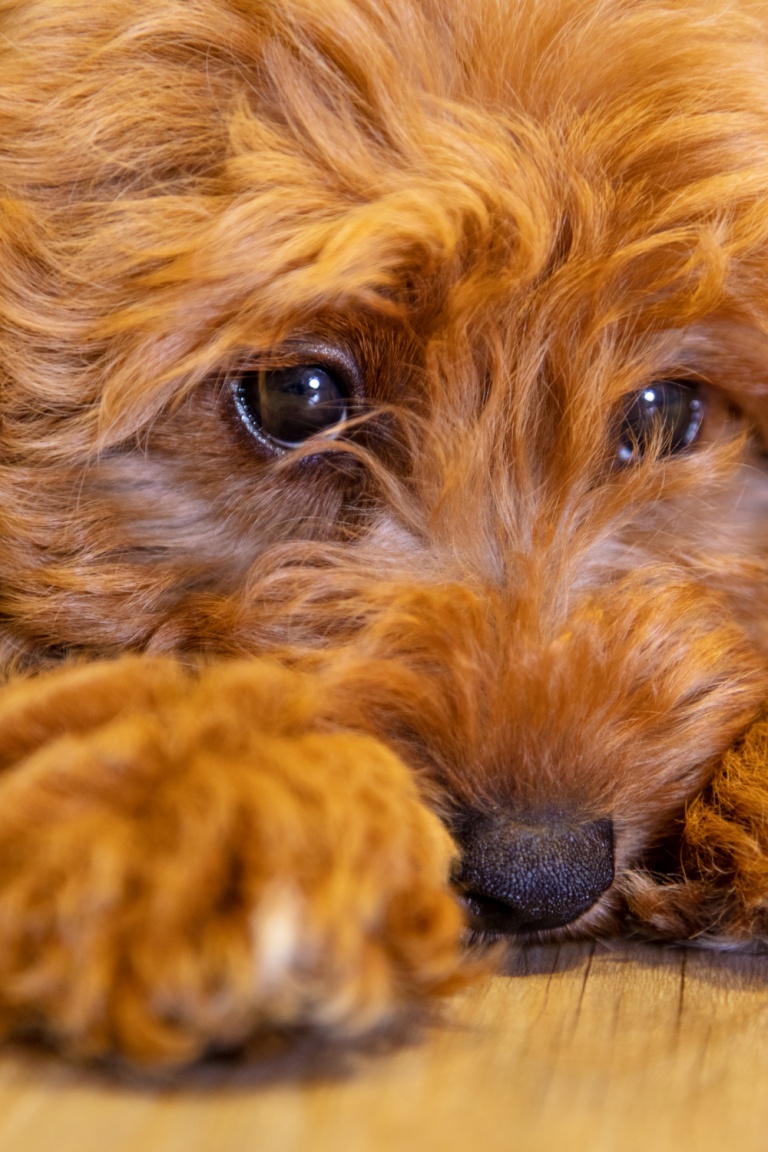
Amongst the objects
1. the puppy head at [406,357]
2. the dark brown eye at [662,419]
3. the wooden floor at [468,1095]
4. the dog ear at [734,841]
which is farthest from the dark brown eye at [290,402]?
the wooden floor at [468,1095]

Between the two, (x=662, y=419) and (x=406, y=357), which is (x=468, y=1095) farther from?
(x=662, y=419)

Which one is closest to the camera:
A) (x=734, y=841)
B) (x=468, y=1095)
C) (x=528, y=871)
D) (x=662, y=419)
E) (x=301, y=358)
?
(x=468, y=1095)

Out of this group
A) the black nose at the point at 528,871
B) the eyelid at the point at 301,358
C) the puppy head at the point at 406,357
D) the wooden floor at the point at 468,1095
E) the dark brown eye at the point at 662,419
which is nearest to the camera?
the wooden floor at the point at 468,1095

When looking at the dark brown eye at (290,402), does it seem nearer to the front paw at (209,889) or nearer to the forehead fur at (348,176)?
the forehead fur at (348,176)

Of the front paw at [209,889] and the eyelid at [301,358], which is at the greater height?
the eyelid at [301,358]

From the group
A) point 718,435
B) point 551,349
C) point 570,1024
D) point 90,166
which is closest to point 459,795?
point 570,1024

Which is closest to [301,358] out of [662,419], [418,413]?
[418,413]

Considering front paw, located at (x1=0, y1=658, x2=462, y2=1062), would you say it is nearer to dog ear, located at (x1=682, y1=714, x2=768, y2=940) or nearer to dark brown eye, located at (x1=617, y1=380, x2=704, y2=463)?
dog ear, located at (x1=682, y1=714, x2=768, y2=940)

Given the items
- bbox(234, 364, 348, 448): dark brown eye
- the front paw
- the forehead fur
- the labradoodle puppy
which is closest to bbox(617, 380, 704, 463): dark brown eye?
the labradoodle puppy
